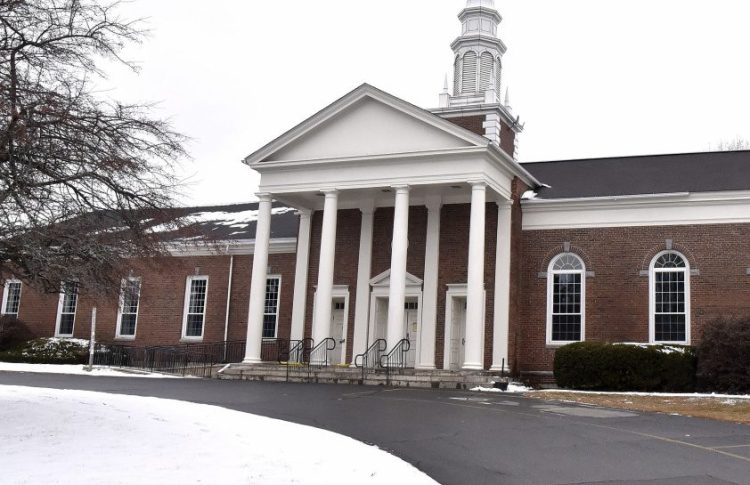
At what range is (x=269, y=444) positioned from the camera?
1059cm

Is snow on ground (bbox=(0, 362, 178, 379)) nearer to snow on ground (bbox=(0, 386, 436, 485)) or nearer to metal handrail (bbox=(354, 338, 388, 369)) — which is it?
metal handrail (bbox=(354, 338, 388, 369))

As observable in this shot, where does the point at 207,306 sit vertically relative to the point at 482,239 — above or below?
below

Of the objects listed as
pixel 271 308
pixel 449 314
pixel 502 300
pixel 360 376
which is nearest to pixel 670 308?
pixel 502 300

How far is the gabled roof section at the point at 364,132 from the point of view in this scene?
2631 cm

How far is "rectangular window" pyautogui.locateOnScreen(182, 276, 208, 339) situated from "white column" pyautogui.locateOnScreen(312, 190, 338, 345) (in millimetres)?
9021

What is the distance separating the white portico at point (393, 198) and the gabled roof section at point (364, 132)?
1.4 inches

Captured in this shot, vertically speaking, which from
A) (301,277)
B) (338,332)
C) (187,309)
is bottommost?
(338,332)

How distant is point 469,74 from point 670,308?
38.7 feet

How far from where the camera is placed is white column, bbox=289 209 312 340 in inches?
1170

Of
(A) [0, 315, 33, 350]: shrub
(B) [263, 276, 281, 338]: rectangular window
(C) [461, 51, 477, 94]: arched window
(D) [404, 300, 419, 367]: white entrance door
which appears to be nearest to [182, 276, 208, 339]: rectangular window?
(B) [263, 276, 281, 338]: rectangular window

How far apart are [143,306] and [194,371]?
25.9 ft

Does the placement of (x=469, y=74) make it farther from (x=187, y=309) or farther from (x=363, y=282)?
(x=187, y=309)

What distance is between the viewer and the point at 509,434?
13055 millimetres

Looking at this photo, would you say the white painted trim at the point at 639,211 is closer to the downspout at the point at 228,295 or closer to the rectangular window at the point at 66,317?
the downspout at the point at 228,295
